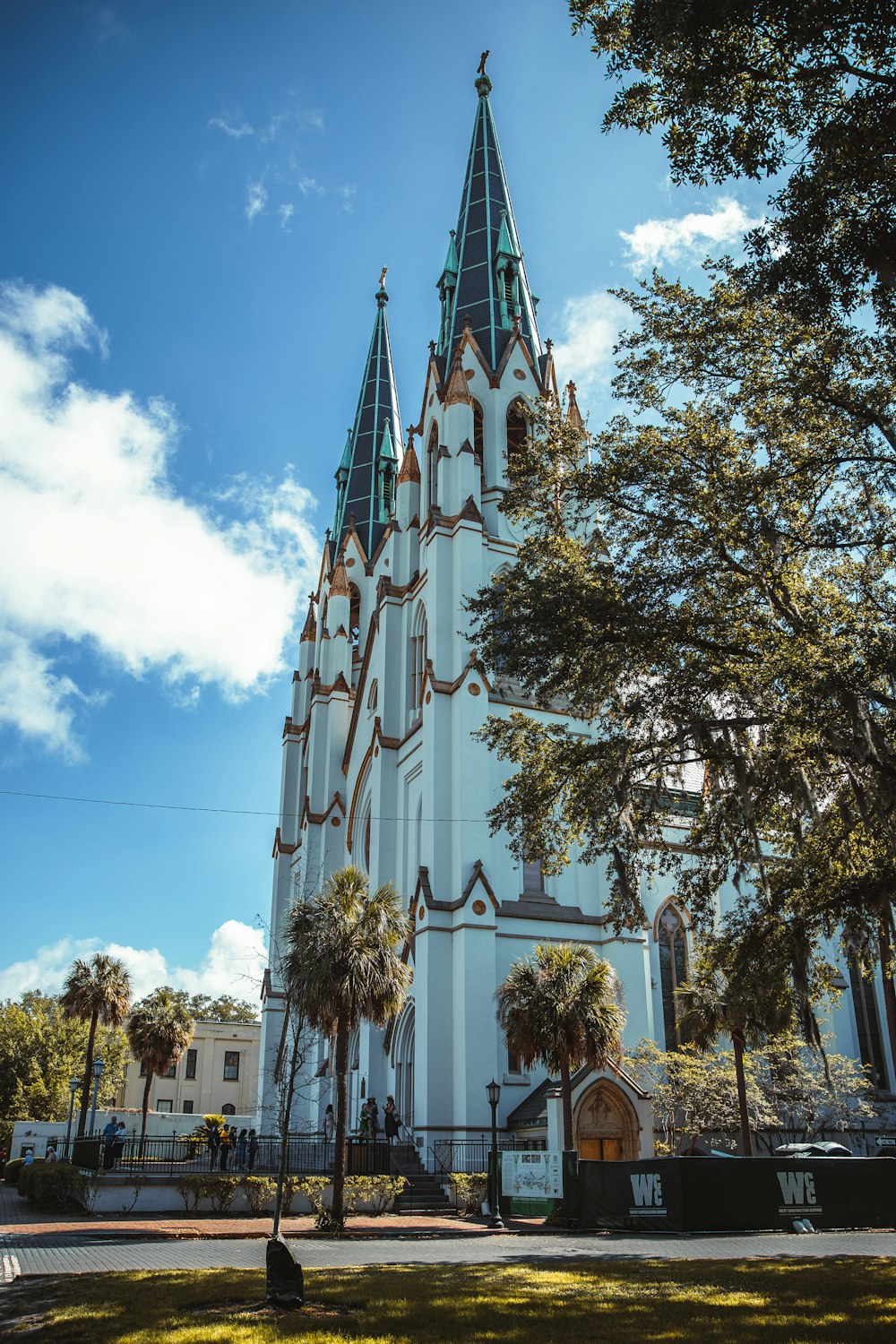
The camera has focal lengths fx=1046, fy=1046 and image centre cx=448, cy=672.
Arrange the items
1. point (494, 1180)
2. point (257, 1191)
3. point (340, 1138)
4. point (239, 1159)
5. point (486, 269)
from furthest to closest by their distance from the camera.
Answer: point (486, 269), point (239, 1159), point (257, 1191), point (340, 1138), point (494, 1180)

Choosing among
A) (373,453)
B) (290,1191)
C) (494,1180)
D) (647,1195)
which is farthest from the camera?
(373,453)

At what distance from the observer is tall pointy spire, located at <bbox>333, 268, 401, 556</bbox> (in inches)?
2239

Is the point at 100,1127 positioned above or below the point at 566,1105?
below

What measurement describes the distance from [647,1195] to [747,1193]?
174 centimetres

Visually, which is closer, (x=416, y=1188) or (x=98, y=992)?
(x=416, y=1188)

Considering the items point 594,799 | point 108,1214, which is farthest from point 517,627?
point 108,1214

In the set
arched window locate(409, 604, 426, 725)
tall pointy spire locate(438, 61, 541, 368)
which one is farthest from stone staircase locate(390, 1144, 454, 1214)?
tall pointy spire locate(438, 61, 541, 368)

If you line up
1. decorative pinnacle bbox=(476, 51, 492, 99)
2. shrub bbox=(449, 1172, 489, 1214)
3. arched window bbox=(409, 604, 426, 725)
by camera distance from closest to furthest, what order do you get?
1. shrub bbox=(449, 1172, 489, 1214)
2. arched window bbox=(409, 604, 426, 725)
3. decorative pinnacle bbox=(476, 51, 492, 99)

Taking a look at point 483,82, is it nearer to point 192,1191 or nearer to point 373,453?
point 373,453

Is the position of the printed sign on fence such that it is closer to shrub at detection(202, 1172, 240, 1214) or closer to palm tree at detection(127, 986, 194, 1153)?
shrub at detection(202, 1172, 240, 1214)

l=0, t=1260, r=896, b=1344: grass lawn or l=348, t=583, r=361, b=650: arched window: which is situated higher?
l=348, t=583, r=361, b=650: arched window

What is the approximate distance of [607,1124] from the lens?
25500 millimetres

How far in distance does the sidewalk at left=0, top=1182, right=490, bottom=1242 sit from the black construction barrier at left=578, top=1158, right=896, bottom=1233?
294 cm

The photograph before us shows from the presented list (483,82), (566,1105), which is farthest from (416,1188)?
(483,82)
